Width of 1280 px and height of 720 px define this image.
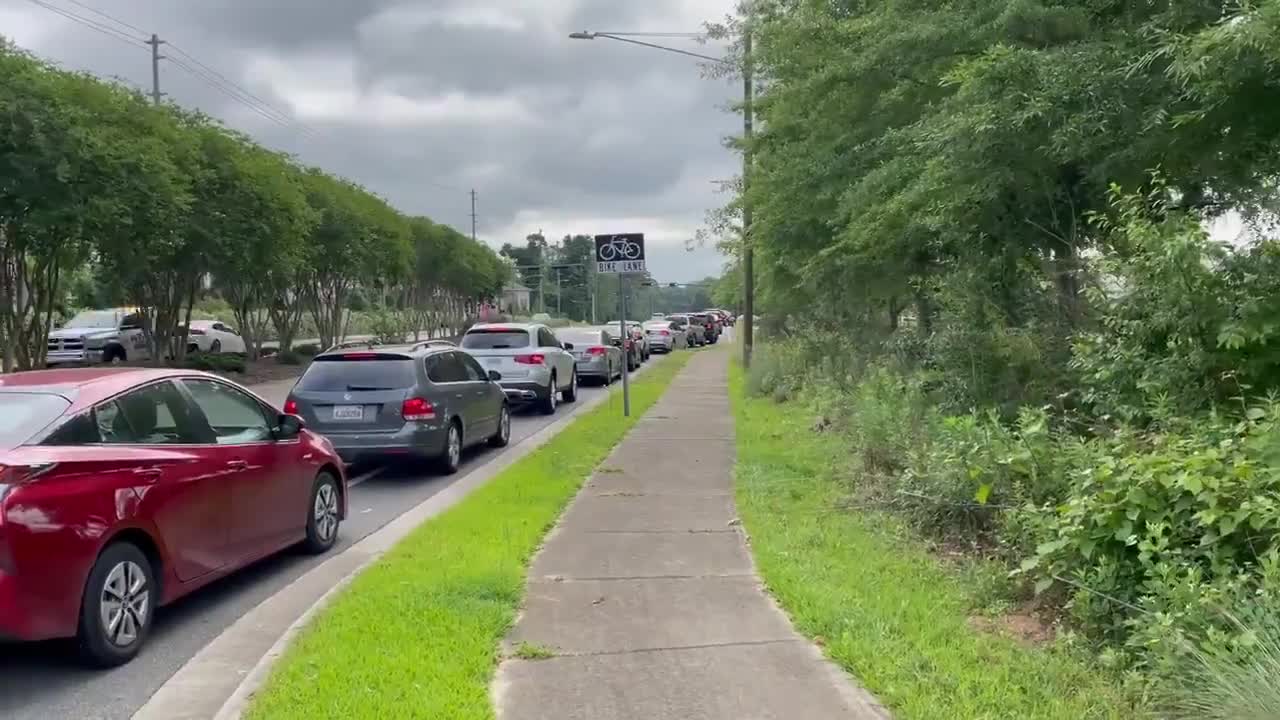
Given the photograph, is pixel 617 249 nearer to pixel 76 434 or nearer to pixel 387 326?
pixel 76 434

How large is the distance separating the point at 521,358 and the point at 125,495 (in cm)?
1297

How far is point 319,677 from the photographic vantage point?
184 inches

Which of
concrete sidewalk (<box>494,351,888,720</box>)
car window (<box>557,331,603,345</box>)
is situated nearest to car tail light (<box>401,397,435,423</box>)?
concrete sidewalk (<box>494,351,888,720</box>)

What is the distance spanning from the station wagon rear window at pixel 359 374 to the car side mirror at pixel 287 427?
12.1ft

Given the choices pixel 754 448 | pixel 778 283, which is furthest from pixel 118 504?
pixel 778 283

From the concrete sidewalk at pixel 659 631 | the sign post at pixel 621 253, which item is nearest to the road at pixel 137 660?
the concrete sidewalk at pixel 659 631

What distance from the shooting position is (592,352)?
82.2 ft

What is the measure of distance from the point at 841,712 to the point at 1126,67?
194 inches

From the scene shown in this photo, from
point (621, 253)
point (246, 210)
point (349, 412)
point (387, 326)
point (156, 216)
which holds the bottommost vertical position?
point (349, 412)

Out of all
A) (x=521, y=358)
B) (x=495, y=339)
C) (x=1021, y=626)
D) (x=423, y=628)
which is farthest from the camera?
(x=495, y=339)

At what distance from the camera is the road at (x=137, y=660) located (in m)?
4.83

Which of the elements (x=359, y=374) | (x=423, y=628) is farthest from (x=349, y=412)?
(x=423, y=628)

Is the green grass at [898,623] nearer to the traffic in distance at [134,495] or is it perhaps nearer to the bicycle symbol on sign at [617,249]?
the traffic in distance at [134,495]

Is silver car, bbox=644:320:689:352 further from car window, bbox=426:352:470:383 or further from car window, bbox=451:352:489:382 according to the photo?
car window, bbox=426:352:470:383
